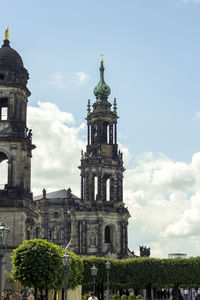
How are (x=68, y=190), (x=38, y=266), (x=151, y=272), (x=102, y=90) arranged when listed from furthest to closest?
1. (x=68, y=190)
2. (x=102, y=90)
3. (x=151, y=272)
4. (x=38, y=266)

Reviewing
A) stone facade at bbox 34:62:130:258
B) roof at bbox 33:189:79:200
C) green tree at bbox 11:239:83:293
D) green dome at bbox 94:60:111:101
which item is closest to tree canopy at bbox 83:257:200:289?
stone facade at bbox 34:62:130:258

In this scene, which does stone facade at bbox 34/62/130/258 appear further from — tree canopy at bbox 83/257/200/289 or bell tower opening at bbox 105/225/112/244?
tree canopy at bbox 83/257/200/289

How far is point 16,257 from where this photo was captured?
117 ft

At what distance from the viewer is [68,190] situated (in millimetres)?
97875

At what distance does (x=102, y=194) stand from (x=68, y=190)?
52.6 feet

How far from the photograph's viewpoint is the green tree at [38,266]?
34.8 metres

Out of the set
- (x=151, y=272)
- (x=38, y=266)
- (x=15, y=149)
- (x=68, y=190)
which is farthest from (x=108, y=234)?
(x=38, y=266)

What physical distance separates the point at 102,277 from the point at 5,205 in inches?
697

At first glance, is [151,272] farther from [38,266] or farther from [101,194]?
[38,266]

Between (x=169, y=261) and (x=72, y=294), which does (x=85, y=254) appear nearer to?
(x=169, y=261)

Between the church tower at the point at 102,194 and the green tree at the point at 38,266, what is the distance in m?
44.2

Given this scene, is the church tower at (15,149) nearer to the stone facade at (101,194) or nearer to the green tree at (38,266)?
the green tree at (38,266)

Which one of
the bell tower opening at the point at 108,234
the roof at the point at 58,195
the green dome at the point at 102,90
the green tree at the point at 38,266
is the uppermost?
the green dome at the point at 102,90

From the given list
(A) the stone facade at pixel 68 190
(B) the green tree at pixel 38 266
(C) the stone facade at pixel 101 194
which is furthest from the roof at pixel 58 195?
(B) the green tree at pixel 38 266
